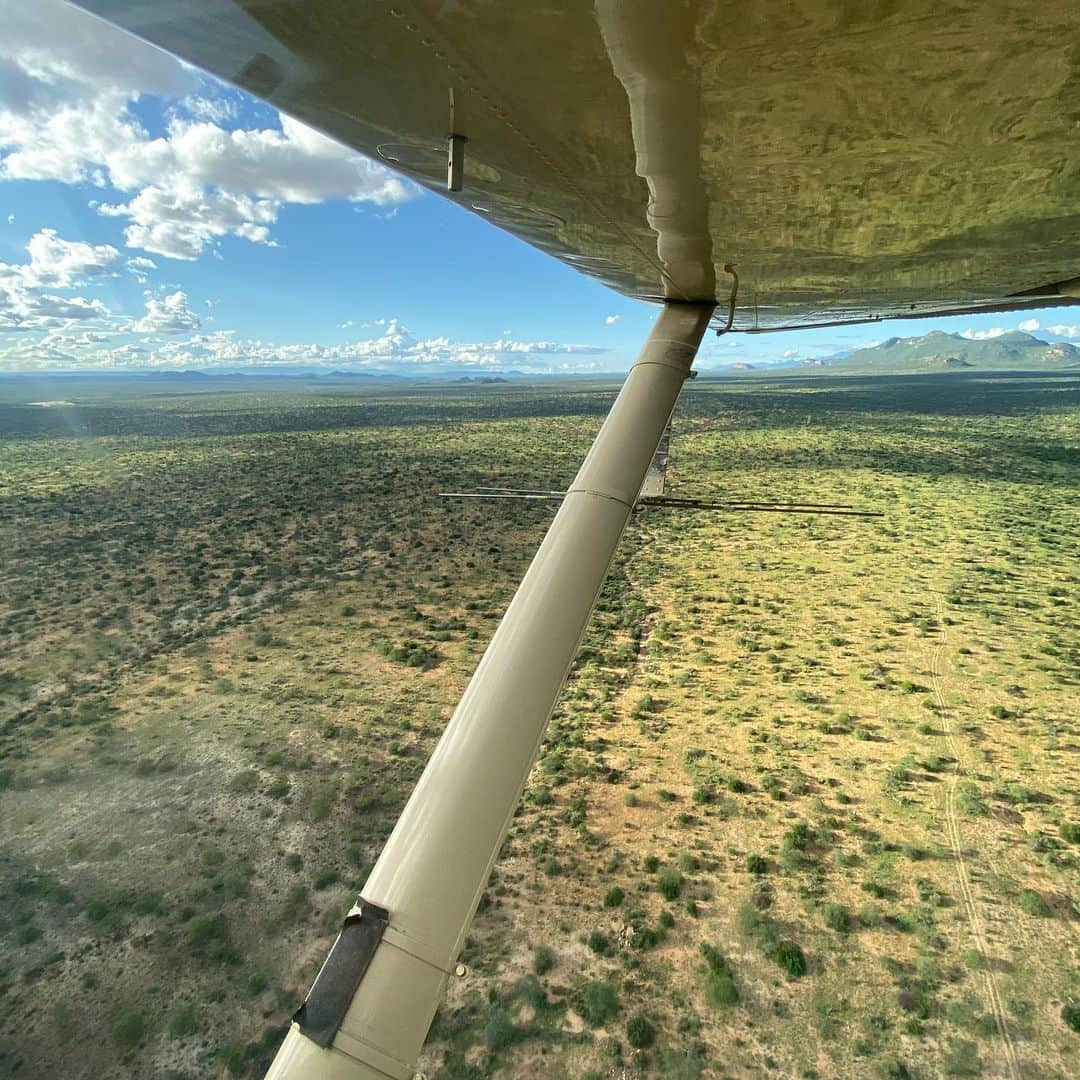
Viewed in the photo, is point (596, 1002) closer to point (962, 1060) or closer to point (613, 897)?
point (613, 897)

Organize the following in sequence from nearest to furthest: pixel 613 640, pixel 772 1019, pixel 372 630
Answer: pixel 772 1019 → pixel 613 640 → pixel 372 630

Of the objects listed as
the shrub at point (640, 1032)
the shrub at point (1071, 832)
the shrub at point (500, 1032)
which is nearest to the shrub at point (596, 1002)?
the shrub at point (640, 1032)

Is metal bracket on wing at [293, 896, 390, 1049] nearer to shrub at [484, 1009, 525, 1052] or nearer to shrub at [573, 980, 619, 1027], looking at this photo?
shrub at [484, 1009, 525, 1052]

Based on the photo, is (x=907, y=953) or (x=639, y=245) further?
(x=907, y=953)

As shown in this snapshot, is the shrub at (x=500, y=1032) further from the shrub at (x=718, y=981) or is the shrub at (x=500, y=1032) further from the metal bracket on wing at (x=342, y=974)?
the metal bracket on wing at (x=342, y=974)

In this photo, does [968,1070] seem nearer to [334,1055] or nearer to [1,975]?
[334,1055]

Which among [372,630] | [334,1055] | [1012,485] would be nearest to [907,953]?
[334,1055]
